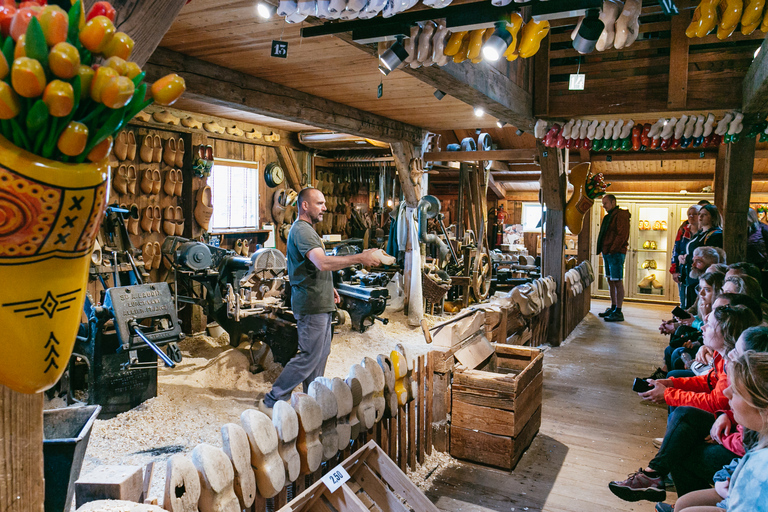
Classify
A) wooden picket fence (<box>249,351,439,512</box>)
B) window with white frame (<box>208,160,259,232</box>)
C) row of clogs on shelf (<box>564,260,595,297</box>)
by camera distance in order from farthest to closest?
row of clogs on shelf (<box>564,260,595,297</box>) < window with white frame (<box>208,160,259,232</box>) < wooden picket fence (<box>249,351,439,512</box>)

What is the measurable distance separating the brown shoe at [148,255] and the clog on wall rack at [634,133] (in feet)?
15.1

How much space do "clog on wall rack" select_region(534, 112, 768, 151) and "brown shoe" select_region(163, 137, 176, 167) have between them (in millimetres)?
4281

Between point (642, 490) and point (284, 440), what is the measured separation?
78.8 inches

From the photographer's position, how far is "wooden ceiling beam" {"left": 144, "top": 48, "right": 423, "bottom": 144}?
3.78 m

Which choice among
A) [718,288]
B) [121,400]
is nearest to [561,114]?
[718,288]

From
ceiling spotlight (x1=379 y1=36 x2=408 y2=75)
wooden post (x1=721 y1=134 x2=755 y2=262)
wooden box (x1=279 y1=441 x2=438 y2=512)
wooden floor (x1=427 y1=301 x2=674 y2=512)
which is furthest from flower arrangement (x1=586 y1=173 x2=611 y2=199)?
wooden box (x1=279 y1=441 x2=438 y2=512)

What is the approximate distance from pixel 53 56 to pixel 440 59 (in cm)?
225

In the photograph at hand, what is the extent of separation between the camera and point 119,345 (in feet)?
13.3

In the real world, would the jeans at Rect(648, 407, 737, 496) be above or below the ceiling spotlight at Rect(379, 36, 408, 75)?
below

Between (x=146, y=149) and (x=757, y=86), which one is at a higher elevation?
(x=757, y=86)

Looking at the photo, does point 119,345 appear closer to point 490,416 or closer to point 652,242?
point 490,416

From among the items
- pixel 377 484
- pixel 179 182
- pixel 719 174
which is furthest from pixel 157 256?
pixel 719 174

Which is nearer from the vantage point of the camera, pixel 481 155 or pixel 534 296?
pixel 534 296

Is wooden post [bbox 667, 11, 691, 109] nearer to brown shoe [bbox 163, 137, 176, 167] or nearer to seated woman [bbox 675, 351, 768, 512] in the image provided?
seated woman [bbox 675, 351, 768, 512]
